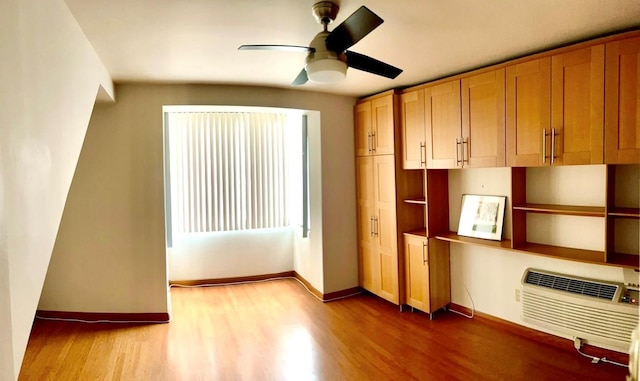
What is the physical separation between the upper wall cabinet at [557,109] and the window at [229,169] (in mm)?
2630

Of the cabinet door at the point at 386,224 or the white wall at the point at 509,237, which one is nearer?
the white wall at the point at 509,237

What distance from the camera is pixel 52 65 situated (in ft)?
5.50

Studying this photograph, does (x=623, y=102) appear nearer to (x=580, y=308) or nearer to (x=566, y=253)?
(x=566, y=253)

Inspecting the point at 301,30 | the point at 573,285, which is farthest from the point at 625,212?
the point at 301,30

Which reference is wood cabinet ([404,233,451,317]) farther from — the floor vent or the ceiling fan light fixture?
the ceiling fan light fixture

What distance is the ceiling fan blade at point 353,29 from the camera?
165 cm

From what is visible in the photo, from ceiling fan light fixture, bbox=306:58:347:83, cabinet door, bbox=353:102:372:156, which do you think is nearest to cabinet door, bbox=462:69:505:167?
cabinet door, bbox=353:102:372:156

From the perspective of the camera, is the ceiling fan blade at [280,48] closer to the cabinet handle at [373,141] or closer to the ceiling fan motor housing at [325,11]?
the ceiling fan motor housing at [325,11]

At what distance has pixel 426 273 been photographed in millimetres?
3650

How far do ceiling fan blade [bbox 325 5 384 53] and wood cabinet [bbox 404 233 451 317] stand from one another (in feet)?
7.76

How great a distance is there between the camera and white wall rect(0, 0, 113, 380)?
1189 millimetres

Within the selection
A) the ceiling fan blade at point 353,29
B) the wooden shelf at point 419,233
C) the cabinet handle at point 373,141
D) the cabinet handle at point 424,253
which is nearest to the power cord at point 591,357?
the cabinet handle at point 424,253

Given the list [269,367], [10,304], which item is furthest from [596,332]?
[10,304]

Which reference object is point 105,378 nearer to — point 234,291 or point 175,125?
point 234,291
